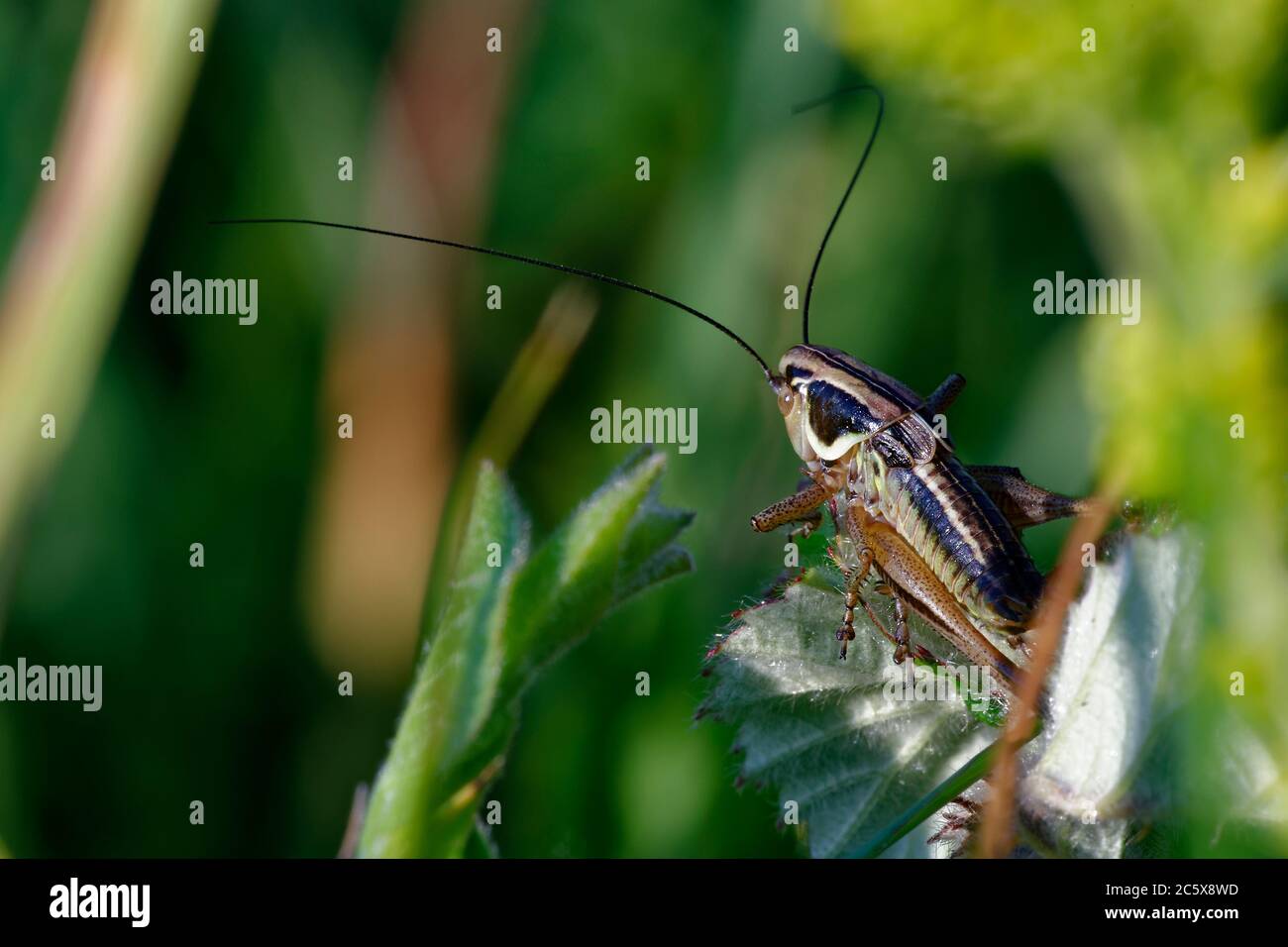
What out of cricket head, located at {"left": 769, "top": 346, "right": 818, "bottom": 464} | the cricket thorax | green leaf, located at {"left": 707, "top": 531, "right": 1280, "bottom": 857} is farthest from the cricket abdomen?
cricket head, located at {"left": 769, "top": 346, "right": 818, "bottom": 464}

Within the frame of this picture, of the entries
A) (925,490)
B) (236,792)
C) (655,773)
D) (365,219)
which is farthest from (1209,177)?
(236,792)

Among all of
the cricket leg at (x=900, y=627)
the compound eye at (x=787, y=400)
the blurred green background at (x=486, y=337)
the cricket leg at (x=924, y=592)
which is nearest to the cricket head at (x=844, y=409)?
the compound eye at (x=787, y=400)

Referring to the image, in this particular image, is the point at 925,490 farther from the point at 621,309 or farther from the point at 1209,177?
the point at 621,309

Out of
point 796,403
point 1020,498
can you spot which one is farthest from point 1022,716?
point 796,403

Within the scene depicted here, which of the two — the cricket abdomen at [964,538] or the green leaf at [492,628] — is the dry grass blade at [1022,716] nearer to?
the cricket abdomen at [964,538]

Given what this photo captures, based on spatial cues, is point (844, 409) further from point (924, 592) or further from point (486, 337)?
point (486, 337)

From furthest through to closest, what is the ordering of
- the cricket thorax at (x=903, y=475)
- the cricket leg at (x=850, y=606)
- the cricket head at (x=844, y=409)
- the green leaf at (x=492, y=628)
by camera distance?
the cricket head at (x=844, y=409) → the cricket thorax at (x=903, y=475) → the cricket leg at (x=850, y=606) → the green leaf at (x=492, y=628)
